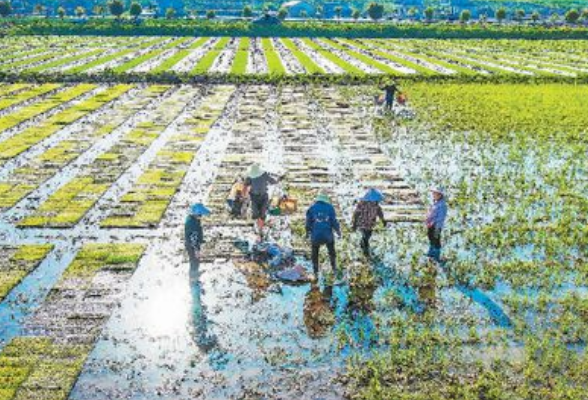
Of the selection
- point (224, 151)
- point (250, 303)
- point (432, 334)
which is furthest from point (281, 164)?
point (432, 334)

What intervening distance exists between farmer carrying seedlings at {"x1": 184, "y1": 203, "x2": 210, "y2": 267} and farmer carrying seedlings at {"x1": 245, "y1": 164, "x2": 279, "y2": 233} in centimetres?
192

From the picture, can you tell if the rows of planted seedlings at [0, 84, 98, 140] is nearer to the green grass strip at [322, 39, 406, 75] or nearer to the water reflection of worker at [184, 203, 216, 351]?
the water reflection of worker at [184, 203, 216, 351]

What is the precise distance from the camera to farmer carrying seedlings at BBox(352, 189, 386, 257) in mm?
15766

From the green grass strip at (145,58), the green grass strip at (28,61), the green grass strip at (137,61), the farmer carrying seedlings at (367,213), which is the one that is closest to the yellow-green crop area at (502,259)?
the farmer carrying seedlings at (367,213)

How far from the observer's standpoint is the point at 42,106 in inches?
1351

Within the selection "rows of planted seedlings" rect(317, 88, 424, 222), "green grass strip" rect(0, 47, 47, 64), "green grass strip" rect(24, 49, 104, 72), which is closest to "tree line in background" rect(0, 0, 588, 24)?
"green grass strip" rect(0, 47, 47, 64)

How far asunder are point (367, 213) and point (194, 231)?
430 cm

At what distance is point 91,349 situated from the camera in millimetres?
12031

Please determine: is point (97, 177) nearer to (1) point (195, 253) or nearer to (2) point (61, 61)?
(1) point (195, 253)

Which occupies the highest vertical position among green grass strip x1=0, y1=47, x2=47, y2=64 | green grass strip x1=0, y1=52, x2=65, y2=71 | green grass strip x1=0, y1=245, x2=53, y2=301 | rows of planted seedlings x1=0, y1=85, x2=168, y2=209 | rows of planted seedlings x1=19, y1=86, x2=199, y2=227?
green grass strip x1=0, y1=47, x2=47, y2=64

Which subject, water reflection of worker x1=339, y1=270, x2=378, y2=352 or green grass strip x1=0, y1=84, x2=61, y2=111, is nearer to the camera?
water reflection of worker x1=339, y1=270, x2=378, y2=352

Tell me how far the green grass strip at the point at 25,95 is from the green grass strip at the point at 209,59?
30.9ft

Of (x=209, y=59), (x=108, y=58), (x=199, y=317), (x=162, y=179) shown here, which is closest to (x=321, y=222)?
(x=199, y=317)

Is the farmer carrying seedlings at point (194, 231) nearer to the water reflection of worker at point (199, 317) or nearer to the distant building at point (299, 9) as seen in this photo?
the water reflection of worker at point (199, 317)
